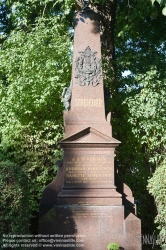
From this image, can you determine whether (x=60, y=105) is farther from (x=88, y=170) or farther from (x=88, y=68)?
(x=88, y=170)

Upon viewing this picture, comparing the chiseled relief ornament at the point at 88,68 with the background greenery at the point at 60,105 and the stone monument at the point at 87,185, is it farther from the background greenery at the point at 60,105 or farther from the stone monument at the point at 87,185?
the background greenery at the point at 60,105

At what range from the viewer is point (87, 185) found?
330 inches

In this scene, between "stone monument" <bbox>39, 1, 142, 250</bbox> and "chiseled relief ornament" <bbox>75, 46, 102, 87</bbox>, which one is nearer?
"stone monument" <bbox>39, 1, 142, 250</bbox>

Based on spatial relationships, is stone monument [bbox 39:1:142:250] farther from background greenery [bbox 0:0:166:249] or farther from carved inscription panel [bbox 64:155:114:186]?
background greenery [bbox 0:0:166:249]

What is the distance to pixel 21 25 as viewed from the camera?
1338cm

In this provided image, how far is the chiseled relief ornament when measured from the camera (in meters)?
9.25

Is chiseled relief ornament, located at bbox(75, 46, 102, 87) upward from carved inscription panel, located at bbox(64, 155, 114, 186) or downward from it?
upward

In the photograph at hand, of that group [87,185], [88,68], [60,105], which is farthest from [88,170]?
[60,105]

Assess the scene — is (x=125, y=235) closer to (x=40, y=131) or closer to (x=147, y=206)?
(x=147, y=206)

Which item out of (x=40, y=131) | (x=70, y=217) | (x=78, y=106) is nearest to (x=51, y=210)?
(x=70, y=217)

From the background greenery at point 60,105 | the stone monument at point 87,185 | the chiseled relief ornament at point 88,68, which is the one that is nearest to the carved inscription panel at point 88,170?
the stone monument at point 87,185

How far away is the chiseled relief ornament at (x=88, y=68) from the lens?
925 centimetres

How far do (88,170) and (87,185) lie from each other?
34cm

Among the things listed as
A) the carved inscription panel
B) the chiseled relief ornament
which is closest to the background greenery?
the chiseled relief ornament
